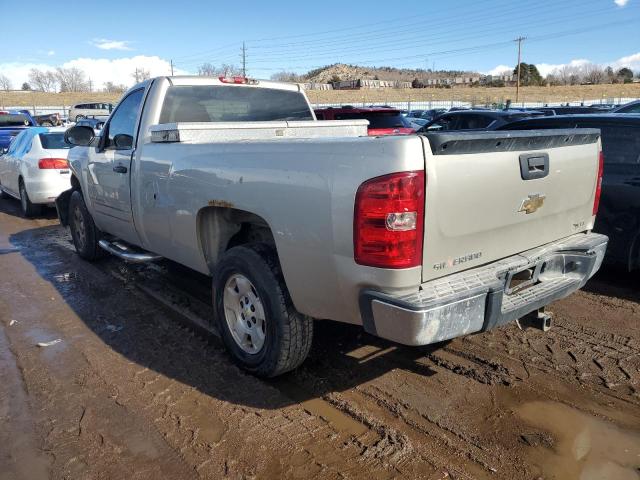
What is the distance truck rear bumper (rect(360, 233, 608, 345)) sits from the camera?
8.42ft

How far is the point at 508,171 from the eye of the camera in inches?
115

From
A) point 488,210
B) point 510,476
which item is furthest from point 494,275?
point 510,476

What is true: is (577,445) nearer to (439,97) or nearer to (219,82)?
(219,82)

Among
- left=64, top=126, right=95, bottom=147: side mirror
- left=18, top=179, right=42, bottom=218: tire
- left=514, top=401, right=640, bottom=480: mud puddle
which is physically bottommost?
left=514, top=401, right=640, bottom=480: mud puddle

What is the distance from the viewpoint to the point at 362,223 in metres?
2.58

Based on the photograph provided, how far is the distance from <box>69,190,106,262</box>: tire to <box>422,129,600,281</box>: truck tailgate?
480 centimetres

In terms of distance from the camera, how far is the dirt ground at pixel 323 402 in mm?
2719

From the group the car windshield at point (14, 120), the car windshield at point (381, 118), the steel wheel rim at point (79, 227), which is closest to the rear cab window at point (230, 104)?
Answer: the steel wheel rim at point (79, 227)

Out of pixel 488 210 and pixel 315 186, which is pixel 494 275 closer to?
pixel 488 210

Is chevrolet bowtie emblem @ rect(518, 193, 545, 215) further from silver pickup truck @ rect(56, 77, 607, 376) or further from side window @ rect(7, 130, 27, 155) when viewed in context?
side window @ rect(7, 130, 27, 155)

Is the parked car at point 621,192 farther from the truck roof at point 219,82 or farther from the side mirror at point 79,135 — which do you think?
the side mirror at point 79,135

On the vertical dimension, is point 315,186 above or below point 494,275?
above

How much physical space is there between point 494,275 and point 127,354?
8.97 ft

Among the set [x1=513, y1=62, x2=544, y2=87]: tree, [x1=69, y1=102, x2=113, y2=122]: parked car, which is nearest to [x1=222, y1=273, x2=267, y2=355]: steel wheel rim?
[x1=69, y1=102, x2=113, y2=122]: parked car
